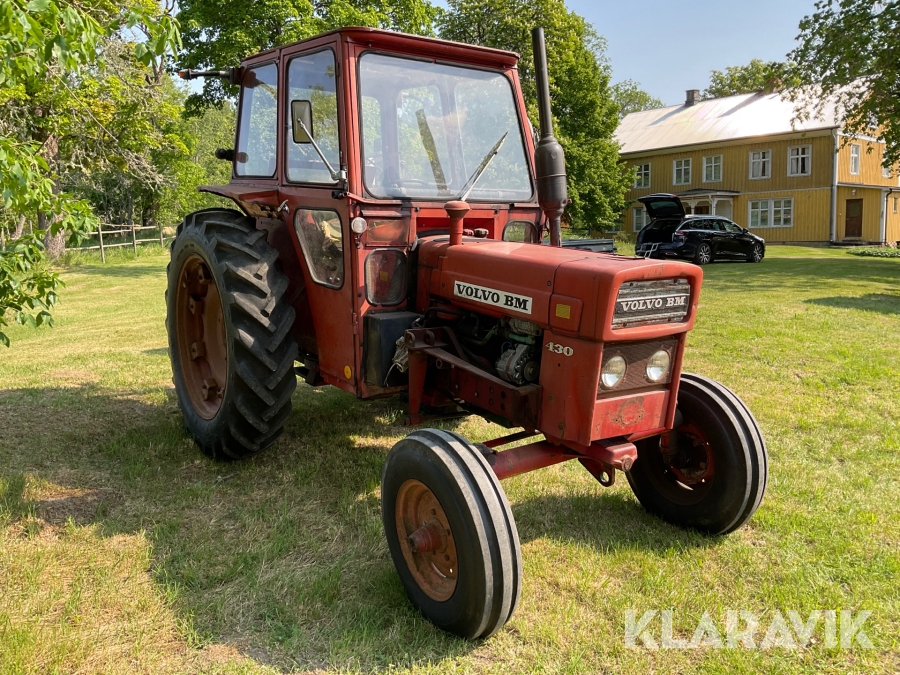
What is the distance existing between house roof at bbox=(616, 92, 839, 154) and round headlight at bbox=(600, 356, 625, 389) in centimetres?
3174

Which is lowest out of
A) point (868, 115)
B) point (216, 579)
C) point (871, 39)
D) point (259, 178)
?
point (216, 579)

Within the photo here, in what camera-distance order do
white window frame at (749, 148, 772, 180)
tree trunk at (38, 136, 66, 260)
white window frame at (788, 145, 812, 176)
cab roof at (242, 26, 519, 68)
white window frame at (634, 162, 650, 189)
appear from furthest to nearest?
1. white window frame at (634, 162, 650, 189)
2. white window frame at (749, 148, 772, 180)
3. white window frame at (788, 145, 812, 176)
4. tree trunk at (38, 136, 66, 260)
5. cab roof at (242, 26, 519, 68)

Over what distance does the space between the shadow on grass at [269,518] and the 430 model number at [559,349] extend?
3.65 ft

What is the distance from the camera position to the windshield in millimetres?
3809

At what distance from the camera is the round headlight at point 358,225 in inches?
143

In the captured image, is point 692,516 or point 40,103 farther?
point 40,103

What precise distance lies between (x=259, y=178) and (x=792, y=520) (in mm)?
3697

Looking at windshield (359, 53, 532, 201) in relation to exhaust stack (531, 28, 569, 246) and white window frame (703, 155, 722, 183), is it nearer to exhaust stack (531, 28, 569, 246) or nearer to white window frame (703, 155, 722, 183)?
exhaust stack (531, 28, 569, 246)

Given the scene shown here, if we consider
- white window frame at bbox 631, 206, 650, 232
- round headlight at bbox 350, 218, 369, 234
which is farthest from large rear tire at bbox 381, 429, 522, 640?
white window frame at bbox 631, 206, 650, 232

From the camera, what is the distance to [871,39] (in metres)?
18.4

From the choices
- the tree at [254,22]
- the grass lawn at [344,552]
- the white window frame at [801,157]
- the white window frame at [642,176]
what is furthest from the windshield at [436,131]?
the white window frame at [642,176]

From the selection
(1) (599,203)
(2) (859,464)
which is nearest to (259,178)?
(2) (859,464)

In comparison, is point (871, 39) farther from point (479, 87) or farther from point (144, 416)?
point (144, 416)

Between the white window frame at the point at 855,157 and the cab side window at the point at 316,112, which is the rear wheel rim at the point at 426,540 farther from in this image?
the white window frame at the point at 855,157
